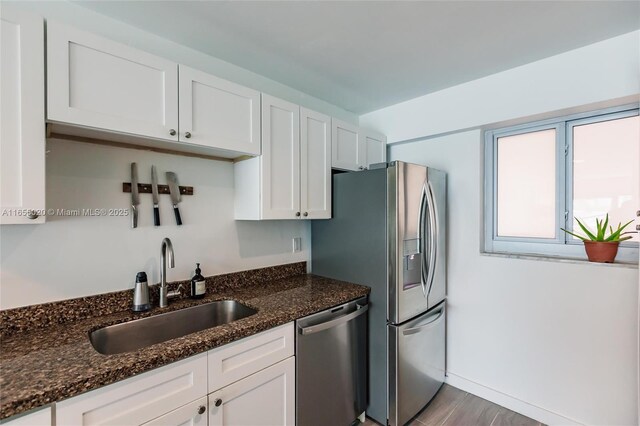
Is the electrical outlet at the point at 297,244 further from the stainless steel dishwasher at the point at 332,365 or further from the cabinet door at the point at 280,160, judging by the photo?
the stainless steel dishwasher at the point at 332,365

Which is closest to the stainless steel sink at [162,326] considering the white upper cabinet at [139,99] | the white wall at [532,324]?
the white upper cabinet at [139,99]

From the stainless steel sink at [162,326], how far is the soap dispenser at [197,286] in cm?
9

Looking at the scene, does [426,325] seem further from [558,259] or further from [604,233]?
[604,233]

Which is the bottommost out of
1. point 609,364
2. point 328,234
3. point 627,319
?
point 609,364

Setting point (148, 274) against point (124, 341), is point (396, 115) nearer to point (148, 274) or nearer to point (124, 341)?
point (148, 274)

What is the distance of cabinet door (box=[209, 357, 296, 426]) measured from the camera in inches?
49.9

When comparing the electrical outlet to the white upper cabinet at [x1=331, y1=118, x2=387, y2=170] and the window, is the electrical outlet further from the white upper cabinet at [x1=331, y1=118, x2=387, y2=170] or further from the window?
the window

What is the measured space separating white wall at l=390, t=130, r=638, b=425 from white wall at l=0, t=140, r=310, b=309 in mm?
1771

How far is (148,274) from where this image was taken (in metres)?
1.65

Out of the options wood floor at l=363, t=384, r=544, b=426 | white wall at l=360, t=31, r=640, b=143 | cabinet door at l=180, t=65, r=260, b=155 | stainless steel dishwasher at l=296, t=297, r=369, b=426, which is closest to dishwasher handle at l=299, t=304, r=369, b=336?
stainless steel dishwasher at l=296, t=297, r=369, b=426

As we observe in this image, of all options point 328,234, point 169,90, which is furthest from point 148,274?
point 328,234

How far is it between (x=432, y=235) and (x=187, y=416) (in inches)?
70.3

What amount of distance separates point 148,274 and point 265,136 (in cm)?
106

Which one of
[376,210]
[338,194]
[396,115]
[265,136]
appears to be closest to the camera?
[265,136]
